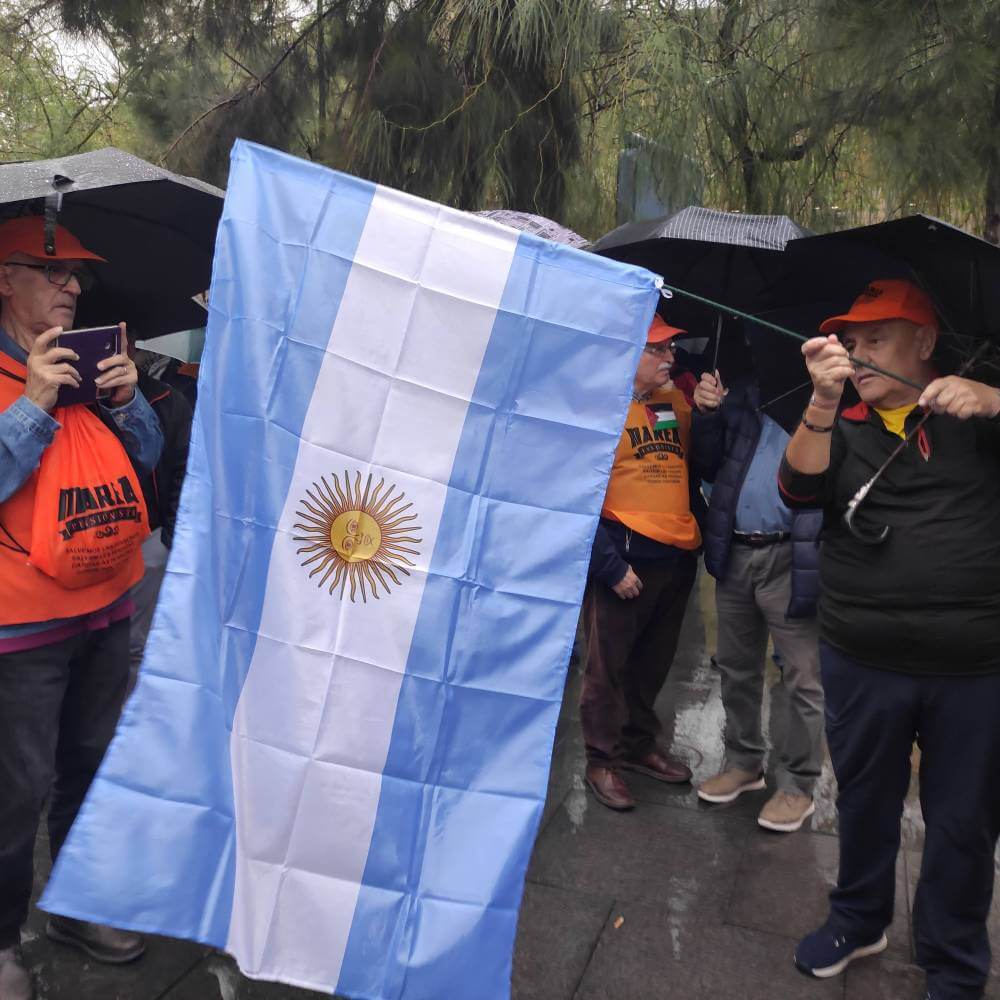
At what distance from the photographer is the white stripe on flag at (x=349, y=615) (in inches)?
89.5

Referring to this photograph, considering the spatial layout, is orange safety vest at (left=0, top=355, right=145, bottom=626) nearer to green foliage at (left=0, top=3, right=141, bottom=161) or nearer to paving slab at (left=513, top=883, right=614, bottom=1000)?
paving slab at (left=513, top=883, right=614, bottom=1000)

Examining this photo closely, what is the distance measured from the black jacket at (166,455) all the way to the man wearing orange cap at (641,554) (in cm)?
147

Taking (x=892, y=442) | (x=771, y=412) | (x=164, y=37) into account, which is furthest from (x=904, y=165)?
(x=164, y=37)

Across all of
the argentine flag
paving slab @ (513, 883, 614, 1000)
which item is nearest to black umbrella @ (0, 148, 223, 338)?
the argentine flag

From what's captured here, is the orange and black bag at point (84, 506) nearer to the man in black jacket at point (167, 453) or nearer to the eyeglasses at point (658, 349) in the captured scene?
the man in black jacket at point (167, 453)

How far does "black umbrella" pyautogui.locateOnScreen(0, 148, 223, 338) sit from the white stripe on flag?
2.65 ft

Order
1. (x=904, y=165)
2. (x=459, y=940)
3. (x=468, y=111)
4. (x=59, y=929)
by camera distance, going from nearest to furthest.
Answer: (x=459, y=940), (x=59, y=929), (x=904, y=165), (x=468, y=111)

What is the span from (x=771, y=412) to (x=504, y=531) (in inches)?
50.2

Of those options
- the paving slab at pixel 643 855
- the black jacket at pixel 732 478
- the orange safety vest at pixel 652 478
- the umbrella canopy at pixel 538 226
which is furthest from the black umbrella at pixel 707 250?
Result: the paving slab at pixel 643 855

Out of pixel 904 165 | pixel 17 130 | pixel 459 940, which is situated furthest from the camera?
pixel 17 130

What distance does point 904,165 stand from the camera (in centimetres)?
426

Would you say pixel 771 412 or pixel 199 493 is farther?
pixel 771 412

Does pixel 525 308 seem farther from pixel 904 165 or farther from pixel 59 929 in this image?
pixel 904 165

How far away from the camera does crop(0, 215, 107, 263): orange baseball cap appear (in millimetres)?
2775
